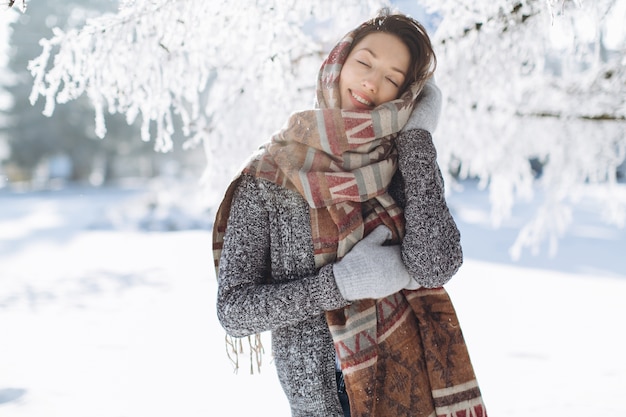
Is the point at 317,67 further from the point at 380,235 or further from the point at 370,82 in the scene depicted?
the point at 380,235

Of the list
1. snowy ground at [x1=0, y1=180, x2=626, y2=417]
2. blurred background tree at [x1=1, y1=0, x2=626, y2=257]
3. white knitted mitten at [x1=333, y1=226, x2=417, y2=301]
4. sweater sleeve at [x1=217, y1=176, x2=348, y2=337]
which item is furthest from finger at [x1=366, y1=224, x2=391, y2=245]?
snowy ground at [x1=0, y1=180, x2=626, y2=417]

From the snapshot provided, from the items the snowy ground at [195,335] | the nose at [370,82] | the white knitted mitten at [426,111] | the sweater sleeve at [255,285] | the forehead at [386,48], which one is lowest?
the snowy ground at [195,335]

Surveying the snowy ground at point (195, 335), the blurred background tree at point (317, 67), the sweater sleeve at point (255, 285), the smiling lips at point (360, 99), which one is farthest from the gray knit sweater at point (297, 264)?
the snowy ground at point (195, 335)

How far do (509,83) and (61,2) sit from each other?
23.8 metres

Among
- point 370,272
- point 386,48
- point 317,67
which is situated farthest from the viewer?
point 317,67

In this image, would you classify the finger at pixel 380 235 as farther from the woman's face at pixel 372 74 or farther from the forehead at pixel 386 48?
the forehead at pixel 386 48

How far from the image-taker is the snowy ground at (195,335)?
3.23 metres

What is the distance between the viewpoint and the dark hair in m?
1.55

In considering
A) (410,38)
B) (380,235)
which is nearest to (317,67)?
(410,38)

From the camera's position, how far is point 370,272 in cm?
128

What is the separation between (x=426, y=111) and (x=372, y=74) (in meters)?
0.18

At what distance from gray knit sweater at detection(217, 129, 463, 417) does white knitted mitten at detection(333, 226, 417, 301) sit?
0.03 m

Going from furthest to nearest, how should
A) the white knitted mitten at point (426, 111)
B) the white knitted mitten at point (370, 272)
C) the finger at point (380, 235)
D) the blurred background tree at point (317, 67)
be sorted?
1. the blurred background tree at point (317, 67)
2. the white knitted mitten at point (426, 111)
3. the finger at point (380, 235)
4. the white knitted mitten at point (370, 272)

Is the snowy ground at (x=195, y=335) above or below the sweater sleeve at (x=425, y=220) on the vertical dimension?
below
